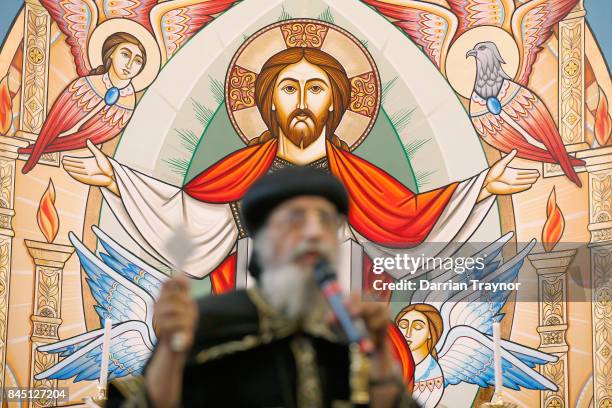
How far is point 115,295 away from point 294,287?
3.79 m

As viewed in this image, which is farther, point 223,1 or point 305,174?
point 223,1

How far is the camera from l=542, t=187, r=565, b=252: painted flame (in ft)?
20.5

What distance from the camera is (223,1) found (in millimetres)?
6555

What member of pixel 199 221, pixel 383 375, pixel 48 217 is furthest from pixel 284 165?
pixel 383 375

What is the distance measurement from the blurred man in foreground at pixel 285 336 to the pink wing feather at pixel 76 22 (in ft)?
13.4

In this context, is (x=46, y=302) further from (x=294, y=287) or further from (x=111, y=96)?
(x=294, y=287)

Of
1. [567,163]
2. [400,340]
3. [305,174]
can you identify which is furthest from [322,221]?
[567,163]

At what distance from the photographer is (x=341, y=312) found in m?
2.23

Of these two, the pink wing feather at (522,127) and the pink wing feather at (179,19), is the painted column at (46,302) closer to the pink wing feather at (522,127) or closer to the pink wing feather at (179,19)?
the pink wing feather at (179,19)

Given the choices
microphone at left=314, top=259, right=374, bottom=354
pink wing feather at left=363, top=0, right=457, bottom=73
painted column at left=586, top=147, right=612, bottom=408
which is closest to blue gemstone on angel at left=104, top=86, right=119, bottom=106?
pink wing feather at left=363, top=0, right=457, bottom=73

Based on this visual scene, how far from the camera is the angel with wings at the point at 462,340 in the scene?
6105mm

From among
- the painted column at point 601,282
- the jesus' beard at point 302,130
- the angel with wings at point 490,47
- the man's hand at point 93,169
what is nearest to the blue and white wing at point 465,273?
the painted column at point 601,282

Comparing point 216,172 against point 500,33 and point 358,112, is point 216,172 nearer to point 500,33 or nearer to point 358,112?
point 358,112

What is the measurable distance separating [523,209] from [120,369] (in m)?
2.50
